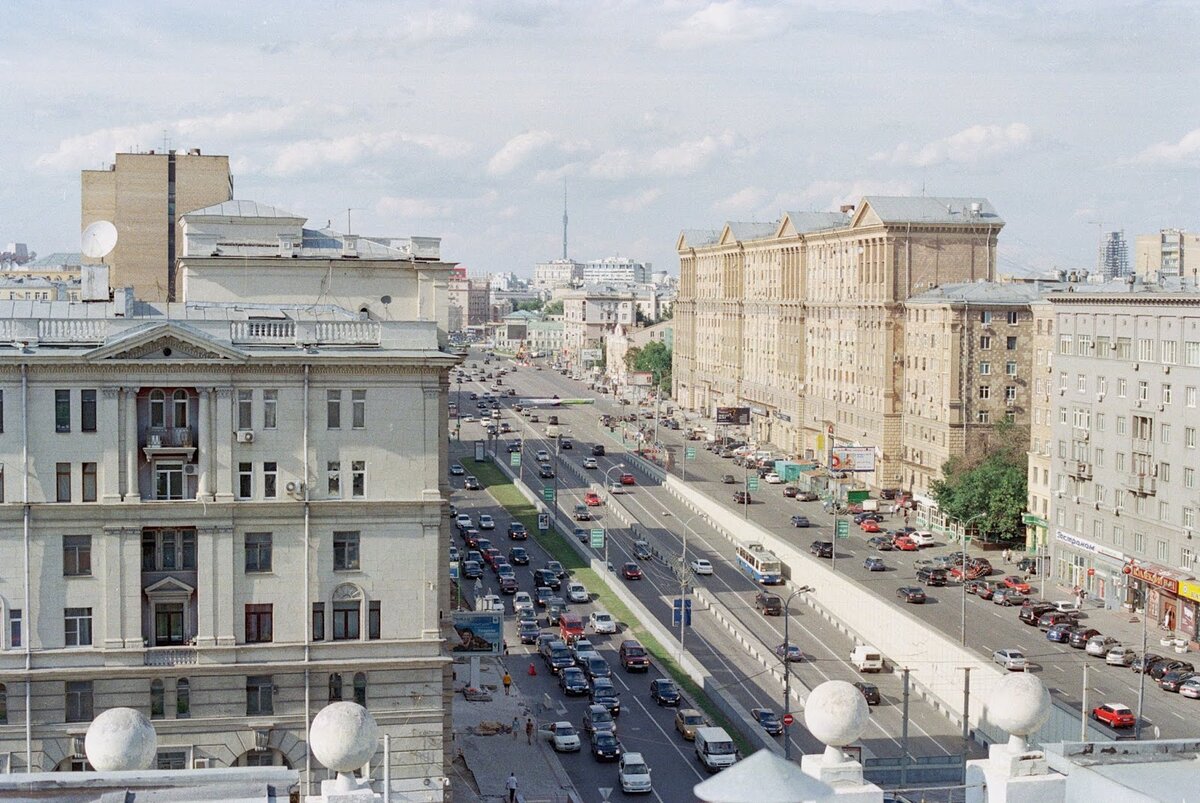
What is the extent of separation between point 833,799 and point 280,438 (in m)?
31.9

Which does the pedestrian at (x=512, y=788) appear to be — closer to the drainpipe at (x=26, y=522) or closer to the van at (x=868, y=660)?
the drainpipe at (x=26, y=522)

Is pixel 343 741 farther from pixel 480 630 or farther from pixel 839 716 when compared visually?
pixel 480 630

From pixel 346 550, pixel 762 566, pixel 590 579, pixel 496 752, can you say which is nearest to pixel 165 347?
pixel 346 550

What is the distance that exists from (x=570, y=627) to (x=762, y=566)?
17.3 m

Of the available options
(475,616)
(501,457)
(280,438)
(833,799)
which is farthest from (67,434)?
(501,457)

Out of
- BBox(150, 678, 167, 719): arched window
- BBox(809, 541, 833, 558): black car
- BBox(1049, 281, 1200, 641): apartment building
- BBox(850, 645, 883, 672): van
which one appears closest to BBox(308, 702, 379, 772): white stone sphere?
BBox(150, 678, 167, 719): arched window

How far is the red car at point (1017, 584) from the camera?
86.1 m

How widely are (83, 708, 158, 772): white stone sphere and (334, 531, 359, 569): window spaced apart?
28265mm

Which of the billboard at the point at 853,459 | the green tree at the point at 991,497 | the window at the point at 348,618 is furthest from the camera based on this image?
the billboard at the point at 853,459

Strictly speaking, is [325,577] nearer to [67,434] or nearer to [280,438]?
[280,438]

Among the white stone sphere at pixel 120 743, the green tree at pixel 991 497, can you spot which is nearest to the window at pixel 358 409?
the white stone sphere at pixel 120 743

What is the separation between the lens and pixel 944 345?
113 meters

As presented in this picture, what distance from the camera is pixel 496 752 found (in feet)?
191

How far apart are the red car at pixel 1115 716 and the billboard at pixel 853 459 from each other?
5579 cm
